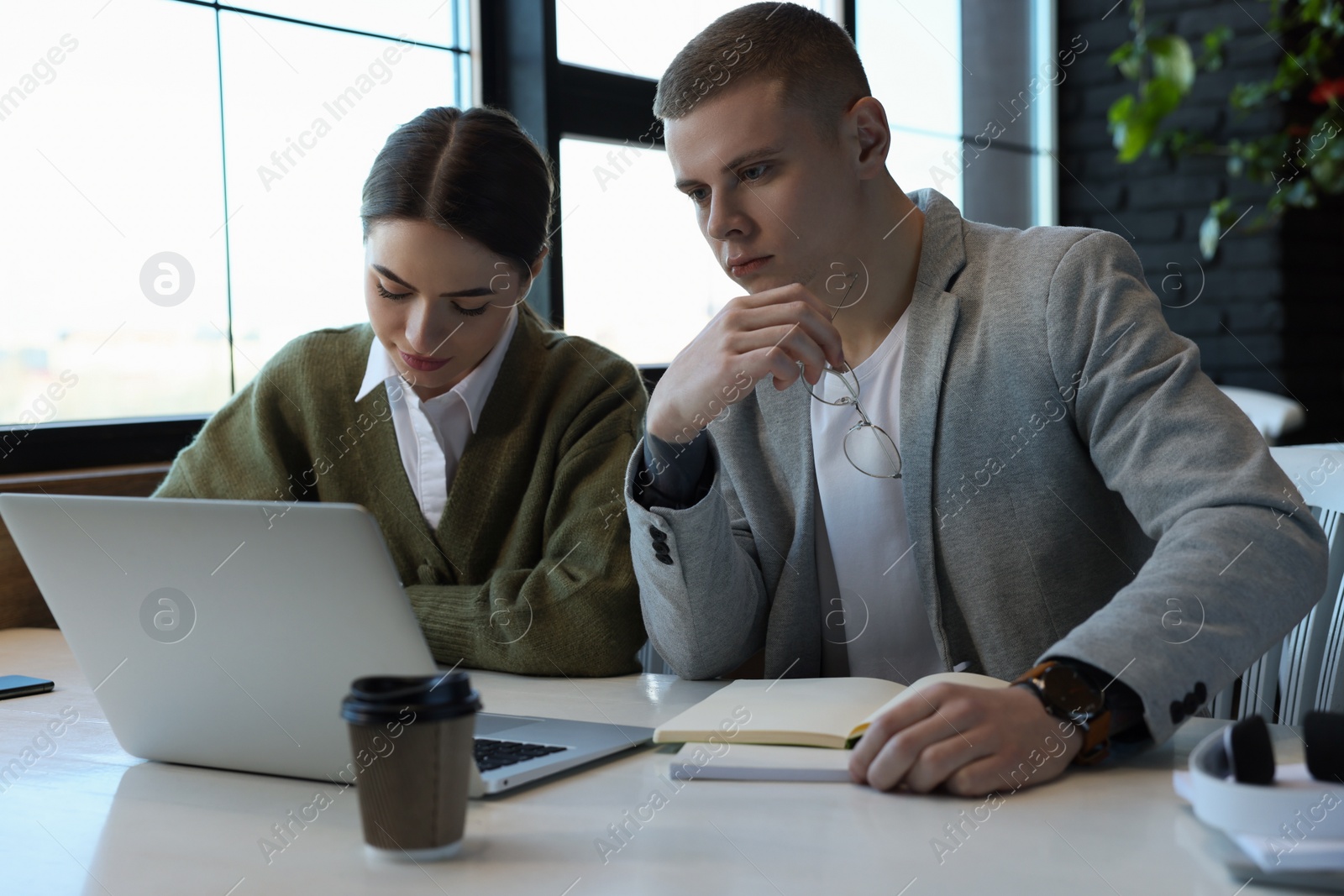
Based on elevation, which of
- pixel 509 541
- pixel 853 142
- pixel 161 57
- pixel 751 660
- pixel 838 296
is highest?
pixel 161 57

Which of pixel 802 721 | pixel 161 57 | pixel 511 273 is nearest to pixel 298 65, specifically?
pixel 161 57

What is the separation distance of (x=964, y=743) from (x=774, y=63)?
80 cm

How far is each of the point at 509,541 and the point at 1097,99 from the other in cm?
299

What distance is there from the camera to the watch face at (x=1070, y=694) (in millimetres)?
850

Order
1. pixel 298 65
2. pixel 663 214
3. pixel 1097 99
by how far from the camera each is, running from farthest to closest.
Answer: pixel 1097 99 < pixel 663 214 < pixel 298 65

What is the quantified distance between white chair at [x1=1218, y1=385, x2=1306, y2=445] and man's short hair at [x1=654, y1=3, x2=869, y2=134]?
1.97m

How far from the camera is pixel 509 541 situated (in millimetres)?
1535

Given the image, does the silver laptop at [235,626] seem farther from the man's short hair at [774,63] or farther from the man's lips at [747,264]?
the man's short hair at [774,63]

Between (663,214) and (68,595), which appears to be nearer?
(68,595)

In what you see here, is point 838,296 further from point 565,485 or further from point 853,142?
point 565,485

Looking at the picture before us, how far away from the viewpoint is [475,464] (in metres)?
1.55

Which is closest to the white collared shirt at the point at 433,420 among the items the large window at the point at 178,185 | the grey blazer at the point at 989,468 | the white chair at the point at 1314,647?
the grey blazer at the point at 989,468

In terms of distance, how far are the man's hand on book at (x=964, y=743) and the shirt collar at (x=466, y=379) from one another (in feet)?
2.85

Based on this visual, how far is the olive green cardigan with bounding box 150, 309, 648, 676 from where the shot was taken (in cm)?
140
